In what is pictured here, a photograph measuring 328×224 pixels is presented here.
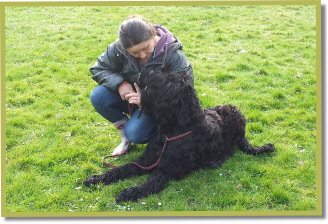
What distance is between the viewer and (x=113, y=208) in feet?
14.6

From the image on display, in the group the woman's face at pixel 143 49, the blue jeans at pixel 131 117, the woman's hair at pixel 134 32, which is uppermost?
the woman's hair at pixel 134 32

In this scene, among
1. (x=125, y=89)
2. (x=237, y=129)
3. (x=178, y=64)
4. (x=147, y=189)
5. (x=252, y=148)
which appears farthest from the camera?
(x=252, y=148)

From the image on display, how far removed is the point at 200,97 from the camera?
717 centimetres

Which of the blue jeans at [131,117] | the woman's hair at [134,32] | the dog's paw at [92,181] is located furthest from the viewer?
the blue jeans at [131,117]

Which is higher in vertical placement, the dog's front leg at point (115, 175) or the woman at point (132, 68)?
the woman at point (132, 68)

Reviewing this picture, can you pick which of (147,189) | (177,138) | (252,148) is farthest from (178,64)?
(252,148)

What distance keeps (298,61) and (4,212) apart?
741 centimetres

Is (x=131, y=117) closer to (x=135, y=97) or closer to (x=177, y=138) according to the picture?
(x=135, y=97)

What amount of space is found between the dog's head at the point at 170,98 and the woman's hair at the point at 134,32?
45 centimetres

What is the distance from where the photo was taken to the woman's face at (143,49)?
4.49 meters

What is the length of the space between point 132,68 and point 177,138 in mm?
1140

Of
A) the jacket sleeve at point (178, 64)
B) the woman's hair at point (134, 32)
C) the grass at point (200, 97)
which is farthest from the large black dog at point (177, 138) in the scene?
the woman's hair at point (134, 32)

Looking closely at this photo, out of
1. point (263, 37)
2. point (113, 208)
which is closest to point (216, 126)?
point (113, 208)

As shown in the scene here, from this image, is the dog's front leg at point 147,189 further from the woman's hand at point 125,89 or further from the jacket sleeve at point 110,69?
the jacket sleeve at point 110,69
